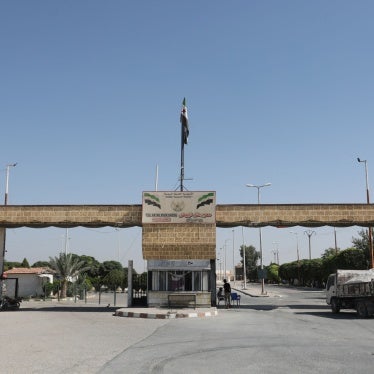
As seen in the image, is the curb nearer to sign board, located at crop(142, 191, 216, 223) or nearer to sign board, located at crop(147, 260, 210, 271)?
sign board, located at crop(147, 260, 210, 271)

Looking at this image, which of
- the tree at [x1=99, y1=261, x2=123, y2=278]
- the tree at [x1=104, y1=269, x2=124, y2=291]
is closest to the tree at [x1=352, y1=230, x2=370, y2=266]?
the tree at [x1=104, y1=269, x2=124, y2=291]

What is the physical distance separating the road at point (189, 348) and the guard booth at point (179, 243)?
868 centimetres

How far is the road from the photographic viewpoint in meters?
9.59

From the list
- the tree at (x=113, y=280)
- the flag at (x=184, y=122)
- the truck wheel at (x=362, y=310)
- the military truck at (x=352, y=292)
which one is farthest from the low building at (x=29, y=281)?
the truck wheel at (x=362, y=310)

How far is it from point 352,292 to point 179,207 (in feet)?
33.4

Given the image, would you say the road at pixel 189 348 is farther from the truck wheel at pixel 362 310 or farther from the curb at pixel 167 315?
the truck wheel at pixel 362 310

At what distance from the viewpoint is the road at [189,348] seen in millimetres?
9594

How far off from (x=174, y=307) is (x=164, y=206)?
563 centimetres

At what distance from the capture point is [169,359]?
34.5 ft

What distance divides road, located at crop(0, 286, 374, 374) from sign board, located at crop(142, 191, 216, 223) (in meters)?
9.44

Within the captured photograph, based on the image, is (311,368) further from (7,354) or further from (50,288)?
(50,288)

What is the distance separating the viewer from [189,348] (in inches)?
475

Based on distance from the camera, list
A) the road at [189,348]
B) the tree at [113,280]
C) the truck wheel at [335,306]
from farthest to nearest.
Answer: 1. the tree at [113,280]
2. the truck wheel at [335,306]
3. the road at [189,348]

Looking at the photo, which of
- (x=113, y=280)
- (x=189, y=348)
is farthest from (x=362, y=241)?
(x=189, y=348)
